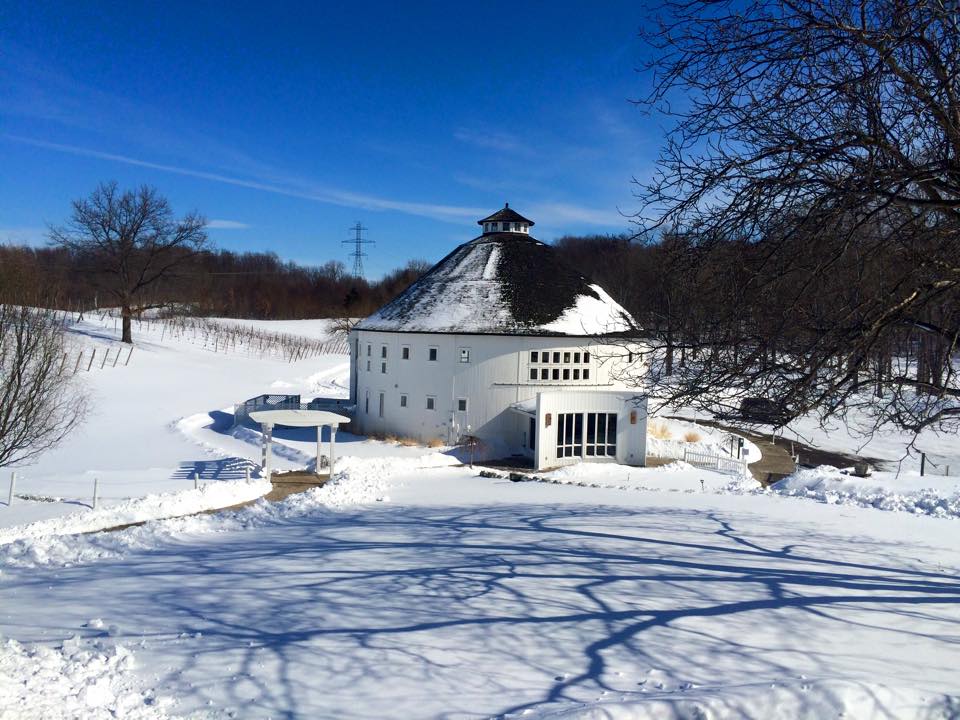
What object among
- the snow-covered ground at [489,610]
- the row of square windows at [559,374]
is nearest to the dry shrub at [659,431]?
the row of square windows at [559,374]

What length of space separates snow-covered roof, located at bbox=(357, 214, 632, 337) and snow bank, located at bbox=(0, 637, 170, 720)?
68.4ft

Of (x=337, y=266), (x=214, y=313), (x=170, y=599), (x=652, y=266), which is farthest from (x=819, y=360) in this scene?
(x=337, y=266)

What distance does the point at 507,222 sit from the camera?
33.1 m

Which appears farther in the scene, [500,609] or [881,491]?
[881,491]

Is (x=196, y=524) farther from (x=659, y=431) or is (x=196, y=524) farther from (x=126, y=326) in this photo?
(x=126, y=326)

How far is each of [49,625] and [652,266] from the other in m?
7.63

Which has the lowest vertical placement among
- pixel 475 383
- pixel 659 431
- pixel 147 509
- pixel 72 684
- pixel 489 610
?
pixel 147 509

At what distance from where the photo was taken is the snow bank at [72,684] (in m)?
4.89

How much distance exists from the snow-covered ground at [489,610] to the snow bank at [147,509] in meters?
0.11

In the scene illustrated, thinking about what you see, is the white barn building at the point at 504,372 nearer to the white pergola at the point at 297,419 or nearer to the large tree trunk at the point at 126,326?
the white pergola at the point at 297,419

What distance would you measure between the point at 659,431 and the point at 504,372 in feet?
27.5

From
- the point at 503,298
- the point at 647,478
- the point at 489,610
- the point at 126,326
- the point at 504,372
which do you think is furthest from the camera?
the point at 126,326

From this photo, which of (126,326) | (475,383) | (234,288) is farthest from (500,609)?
(234,288)

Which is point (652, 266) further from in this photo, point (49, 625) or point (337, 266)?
point (337, 266)
